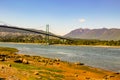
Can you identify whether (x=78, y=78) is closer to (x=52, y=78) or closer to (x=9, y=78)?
(x=52, y=78)

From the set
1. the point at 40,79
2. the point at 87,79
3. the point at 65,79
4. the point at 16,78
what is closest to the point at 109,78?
the point at 87,79

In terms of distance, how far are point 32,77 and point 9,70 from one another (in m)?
3.12

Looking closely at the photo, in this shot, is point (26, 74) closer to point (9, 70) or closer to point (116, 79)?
point (9, 70)

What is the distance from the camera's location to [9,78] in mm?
20516

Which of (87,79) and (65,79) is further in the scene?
(87,79)

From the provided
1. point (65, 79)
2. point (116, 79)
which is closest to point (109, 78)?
point (116, 79)

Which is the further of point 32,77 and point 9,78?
point 32,77

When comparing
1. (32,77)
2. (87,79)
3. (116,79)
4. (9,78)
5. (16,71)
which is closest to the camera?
(9,78)

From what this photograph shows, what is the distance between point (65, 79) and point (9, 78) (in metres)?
5.96

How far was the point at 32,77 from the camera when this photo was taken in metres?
22.0

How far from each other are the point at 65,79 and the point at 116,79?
26.8 ft

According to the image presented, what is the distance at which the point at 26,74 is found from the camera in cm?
2311

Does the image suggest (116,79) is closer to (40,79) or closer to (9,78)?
(40,79)

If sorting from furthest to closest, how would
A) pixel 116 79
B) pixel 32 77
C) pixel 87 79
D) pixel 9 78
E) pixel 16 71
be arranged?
1. pixel 116 79
2. pixel 87 79
3. pixel 16 71
4. pixel 32 77
5. pixel 9 78
